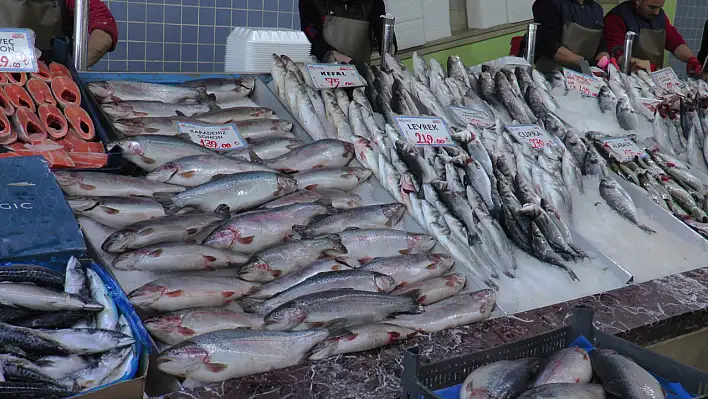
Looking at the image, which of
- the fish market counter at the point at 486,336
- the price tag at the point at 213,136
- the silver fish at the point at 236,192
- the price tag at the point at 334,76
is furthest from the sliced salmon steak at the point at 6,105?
the fish market counter at the point at 486,336

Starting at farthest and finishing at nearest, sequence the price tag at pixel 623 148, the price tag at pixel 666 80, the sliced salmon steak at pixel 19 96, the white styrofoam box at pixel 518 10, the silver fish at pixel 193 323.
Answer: the white styrofoam box at pixel 518 10 → the price tag at pixel 666 80 → the price tag at pixel 623 148 → the sliced salmon steak at pixel 19 96 → the silver fish at pixel 193 323

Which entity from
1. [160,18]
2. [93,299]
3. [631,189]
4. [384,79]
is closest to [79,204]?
[93,299]

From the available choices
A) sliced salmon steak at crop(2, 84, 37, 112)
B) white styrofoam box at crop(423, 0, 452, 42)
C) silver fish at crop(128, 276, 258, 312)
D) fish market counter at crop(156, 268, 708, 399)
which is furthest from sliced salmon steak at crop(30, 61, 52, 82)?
white styrofoam box at crop(423, 0, 452, 42)

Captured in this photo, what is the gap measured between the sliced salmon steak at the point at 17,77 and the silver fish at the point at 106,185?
0.73 metres

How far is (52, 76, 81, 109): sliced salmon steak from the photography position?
2.91m

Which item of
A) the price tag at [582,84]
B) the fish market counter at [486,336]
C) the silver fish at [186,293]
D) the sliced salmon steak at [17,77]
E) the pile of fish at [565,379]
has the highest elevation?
the sliced salmon steak at [17,77]

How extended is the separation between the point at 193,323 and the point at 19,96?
154 cm

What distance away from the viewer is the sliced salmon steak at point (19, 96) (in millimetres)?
2787

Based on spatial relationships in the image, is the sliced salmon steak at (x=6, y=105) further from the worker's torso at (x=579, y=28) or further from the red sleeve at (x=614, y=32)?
the red sleeve at (x=614, y=32)

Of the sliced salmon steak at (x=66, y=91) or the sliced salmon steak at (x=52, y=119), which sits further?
the sliced salmon steak at (x=66, y=91)

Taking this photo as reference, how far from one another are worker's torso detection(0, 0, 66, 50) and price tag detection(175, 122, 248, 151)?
143 centimetres

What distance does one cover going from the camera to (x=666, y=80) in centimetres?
533

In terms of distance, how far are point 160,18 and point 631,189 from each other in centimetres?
491

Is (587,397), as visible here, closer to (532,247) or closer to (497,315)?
(497,315)
